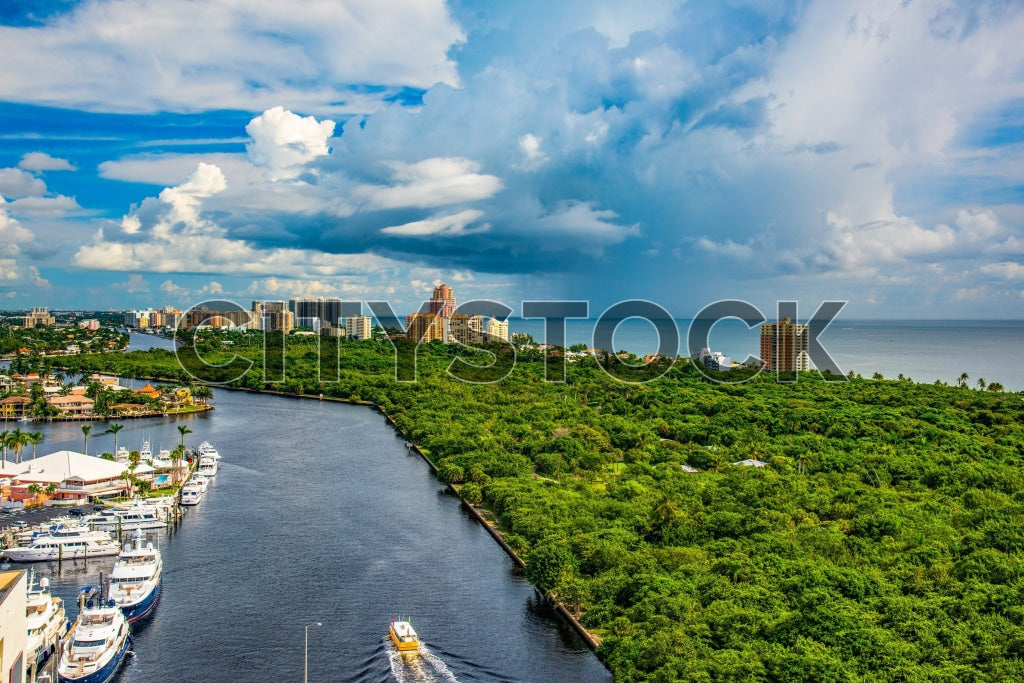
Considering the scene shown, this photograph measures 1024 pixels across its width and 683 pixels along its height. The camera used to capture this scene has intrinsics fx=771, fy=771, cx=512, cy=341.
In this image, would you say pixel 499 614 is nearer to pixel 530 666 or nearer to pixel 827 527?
pixel 530 666

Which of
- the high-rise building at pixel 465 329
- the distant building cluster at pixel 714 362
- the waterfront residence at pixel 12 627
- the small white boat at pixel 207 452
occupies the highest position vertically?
the high-rise building at pixel 465 329

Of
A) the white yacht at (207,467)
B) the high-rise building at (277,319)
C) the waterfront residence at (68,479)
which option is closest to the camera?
the waterfront residence at (68,479)

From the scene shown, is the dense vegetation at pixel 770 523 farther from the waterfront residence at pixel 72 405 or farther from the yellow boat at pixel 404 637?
the waterfront residence at pixel 72 405

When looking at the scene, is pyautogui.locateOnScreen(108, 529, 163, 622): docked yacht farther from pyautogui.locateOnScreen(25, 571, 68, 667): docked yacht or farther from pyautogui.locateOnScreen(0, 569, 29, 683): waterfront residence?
pyautogui.locateOnScreen(0, 569, 29, 683): waterfront residence

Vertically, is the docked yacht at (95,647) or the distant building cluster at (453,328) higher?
the distant building cluster at (453,328)

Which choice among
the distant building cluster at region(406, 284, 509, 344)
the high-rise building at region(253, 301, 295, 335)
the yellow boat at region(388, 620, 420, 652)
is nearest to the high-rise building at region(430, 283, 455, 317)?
the distant building cluster at region(406, 284, 509, 344)

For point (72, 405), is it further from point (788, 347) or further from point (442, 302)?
point (442, 302)

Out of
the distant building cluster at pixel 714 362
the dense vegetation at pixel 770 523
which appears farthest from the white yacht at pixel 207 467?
the distant building cluster at pixel 714 362
